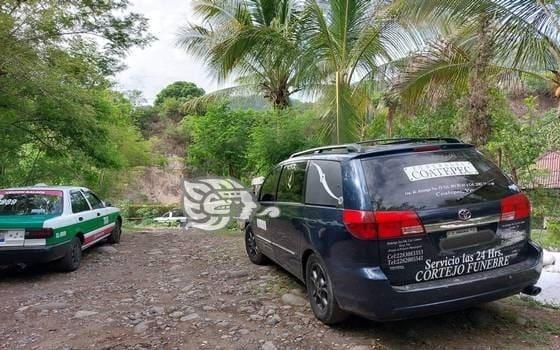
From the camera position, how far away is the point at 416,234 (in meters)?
3.33

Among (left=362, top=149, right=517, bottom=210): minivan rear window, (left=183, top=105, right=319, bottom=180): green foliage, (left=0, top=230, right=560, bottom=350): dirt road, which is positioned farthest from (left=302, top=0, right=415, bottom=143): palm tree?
(left=362, top=149, right=517, bottom=210): minivan rear window

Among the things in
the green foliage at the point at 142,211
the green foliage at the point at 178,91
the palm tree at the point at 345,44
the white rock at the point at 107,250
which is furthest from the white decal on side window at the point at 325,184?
the green foliage at the point at 178,91

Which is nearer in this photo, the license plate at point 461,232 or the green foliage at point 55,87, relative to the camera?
the license plate at point 461,232

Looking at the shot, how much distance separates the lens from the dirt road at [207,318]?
3748 millimetres

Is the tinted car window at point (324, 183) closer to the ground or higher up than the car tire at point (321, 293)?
higher up

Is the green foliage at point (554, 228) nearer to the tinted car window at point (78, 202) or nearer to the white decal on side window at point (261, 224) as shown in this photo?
the white decal on side window at point (261, 224)

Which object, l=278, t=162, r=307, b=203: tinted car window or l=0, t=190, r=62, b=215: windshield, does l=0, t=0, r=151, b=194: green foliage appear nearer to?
l=0, t=190, r=62, b=215: windshield

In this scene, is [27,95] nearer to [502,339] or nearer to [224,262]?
[224,262]

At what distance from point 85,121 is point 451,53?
794cm

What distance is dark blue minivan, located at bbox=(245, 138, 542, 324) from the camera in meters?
3.32

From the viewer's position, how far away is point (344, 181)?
3.72 m

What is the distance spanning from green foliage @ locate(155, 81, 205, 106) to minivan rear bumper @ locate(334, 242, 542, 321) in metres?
38.8

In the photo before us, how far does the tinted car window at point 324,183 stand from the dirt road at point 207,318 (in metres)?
1.21

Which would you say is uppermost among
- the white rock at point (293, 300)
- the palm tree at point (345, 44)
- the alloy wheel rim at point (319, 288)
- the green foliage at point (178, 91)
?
the green foliage at point (178, 91)
